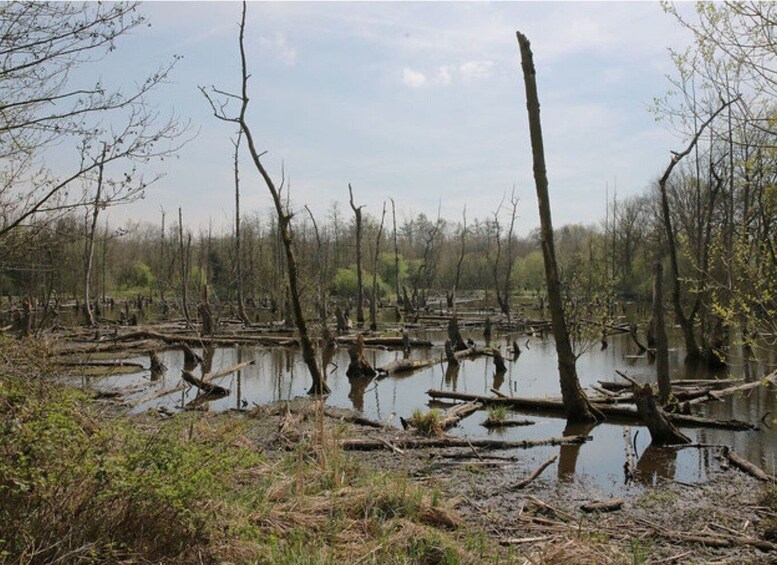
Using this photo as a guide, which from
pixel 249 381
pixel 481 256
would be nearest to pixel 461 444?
pixel 249 381

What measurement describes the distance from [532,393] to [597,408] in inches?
149

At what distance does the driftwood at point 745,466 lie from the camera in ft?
27.8

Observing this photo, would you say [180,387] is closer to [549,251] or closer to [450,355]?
[549,251]

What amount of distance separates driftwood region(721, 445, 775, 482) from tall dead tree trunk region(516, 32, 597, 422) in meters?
2.85

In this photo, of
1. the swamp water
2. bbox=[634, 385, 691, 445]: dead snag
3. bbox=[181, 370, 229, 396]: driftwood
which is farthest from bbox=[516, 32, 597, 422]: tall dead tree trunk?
bbox=[181, 370, 229, 396]: driftwood

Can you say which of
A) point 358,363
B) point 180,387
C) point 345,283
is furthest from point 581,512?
point 345,283

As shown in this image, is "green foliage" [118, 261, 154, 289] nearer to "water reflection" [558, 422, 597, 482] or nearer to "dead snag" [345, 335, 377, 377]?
"dead snag" [345, 335, 377, 377]

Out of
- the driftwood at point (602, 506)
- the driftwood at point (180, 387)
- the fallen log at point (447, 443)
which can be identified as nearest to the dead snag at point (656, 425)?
the fallen log at point (447, 443)

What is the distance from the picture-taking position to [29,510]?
4496 millimetres

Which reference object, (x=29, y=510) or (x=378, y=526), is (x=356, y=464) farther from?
(x=29, y=510)

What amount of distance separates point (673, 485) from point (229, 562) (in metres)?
5.90

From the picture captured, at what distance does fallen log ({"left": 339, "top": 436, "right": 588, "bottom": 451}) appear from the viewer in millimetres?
9820

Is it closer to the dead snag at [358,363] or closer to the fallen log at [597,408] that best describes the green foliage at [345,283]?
the dead snag at [358,363]

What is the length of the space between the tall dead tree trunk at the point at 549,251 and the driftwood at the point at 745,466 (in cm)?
285
